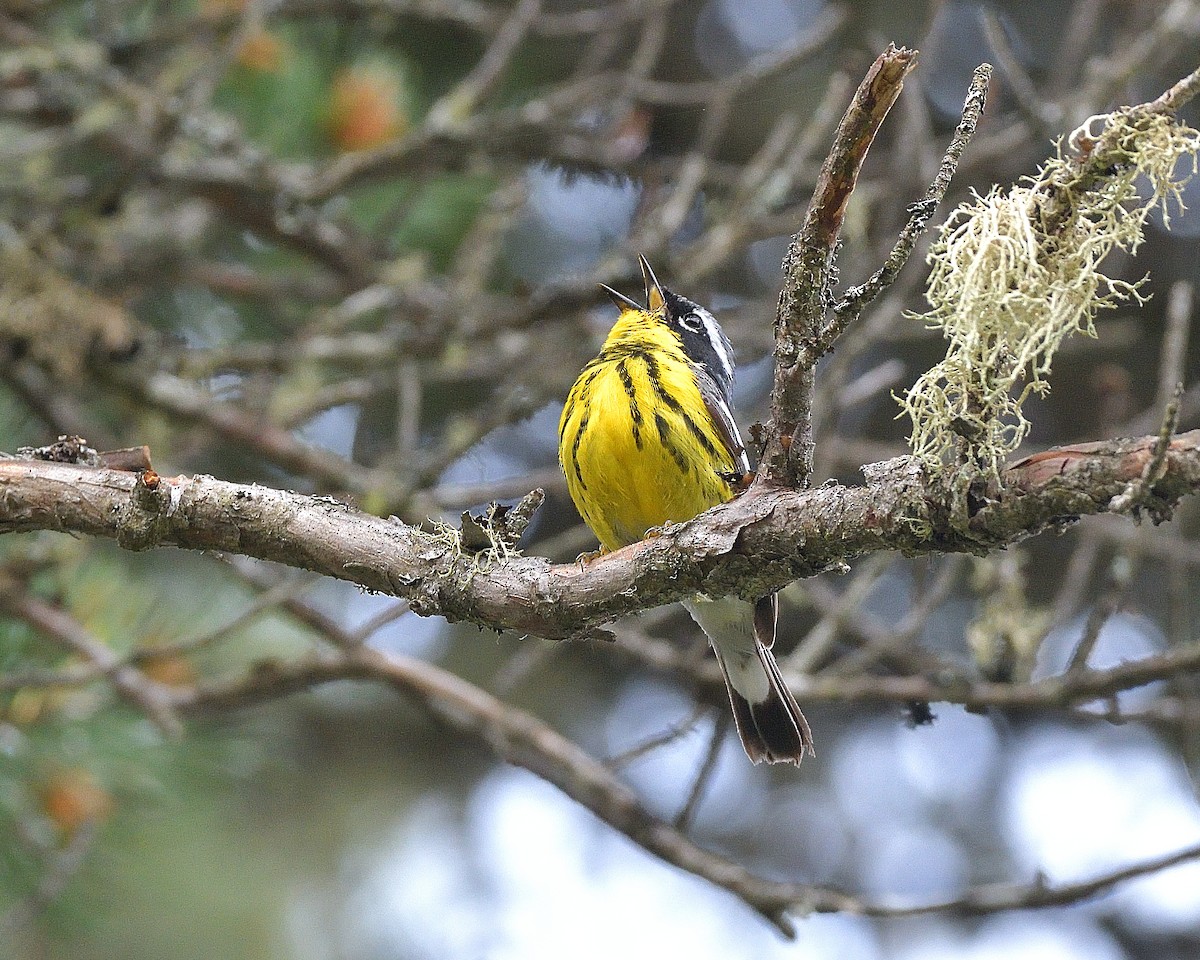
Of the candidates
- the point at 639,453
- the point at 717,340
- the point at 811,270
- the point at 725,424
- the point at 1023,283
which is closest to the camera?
the point at 1023,283

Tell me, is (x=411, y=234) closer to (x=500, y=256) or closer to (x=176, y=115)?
(x=500, y=256)

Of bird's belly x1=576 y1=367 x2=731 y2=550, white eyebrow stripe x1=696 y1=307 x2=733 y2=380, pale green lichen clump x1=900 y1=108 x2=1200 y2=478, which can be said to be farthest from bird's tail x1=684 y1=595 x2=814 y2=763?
pale green lichen clump x1=900 y1=108 x2=1200 y2=478

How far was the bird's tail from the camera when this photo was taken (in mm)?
3877

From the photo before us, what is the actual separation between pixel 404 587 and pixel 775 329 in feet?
2.71

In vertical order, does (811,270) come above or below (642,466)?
below

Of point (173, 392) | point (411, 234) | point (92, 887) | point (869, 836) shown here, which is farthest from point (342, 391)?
point (869, 836)

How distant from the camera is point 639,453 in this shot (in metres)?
3.73

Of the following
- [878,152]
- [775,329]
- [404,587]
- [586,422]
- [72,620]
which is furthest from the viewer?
[878,152]

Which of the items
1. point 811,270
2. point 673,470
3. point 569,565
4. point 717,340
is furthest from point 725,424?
point 811,270

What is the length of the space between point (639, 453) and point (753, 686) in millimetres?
853

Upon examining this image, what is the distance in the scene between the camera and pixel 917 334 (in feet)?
15.4

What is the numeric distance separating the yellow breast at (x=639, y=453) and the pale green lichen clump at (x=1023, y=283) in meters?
1.88

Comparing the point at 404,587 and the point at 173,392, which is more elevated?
the point at 173,392

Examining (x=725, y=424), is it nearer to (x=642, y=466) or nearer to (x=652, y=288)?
(x=642, y=466)
